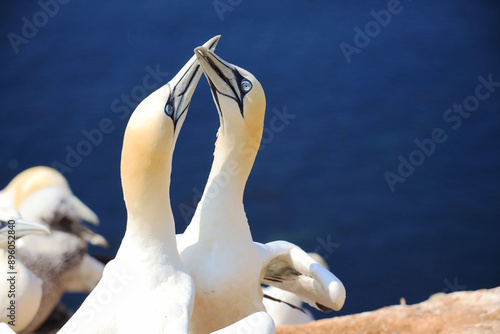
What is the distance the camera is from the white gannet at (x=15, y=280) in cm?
496

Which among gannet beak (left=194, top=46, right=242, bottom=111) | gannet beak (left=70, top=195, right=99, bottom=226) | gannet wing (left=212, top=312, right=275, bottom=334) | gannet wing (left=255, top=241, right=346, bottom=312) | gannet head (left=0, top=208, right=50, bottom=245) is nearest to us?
gannet wing (left=212, top=312, right=275, bottom=334)

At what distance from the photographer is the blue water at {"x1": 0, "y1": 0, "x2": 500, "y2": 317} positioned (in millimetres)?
7285

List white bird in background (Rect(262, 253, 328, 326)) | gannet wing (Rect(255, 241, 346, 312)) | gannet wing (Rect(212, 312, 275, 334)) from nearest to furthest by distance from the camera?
gannet wing (Rect(212, 312, 275, 334)), gannet wing (Rect(255, 241, 346, 312)), white bird in background (Rect(262, 253, 328, 326))

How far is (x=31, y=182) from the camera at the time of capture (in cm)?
648

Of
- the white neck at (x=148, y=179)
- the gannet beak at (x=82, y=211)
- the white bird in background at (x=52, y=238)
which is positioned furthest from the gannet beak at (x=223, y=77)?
the gannet beak at (x=82, y=211)

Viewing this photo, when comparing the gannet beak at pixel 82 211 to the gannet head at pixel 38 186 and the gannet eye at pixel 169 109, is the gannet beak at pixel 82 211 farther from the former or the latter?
the gannet eye at pixel 169 109

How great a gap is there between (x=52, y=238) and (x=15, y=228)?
1.37m

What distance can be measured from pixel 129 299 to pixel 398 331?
7.29 feet

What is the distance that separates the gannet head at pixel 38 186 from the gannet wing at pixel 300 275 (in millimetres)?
3282

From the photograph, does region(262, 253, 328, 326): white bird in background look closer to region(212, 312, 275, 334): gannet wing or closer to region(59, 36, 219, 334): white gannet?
region(59, 36, 219, 334): white gannet

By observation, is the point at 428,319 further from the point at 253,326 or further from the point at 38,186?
the point at 38,186

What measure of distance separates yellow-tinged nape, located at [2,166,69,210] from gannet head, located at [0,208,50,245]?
1.25 m

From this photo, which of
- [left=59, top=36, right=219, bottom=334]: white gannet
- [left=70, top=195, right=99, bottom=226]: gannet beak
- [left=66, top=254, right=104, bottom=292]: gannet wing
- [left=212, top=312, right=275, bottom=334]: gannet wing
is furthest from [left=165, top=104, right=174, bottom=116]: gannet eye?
[left=70, top=195, right=99, bottom=226]: gannet beak

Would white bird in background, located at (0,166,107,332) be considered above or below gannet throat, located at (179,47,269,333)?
below
